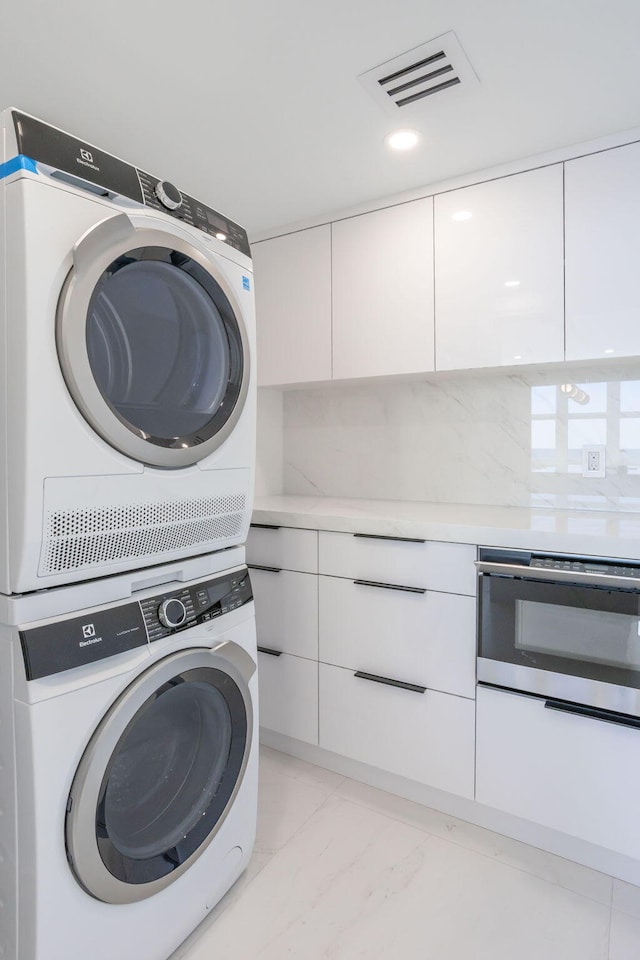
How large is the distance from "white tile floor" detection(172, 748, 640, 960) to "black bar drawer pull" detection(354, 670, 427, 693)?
44 cm

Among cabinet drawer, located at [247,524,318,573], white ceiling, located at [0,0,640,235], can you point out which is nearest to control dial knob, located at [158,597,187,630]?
cabinet drawer, located at [247,524,318,573]

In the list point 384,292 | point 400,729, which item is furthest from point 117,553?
point 384,292

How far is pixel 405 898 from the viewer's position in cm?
149

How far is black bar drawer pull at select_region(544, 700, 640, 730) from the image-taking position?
145cm

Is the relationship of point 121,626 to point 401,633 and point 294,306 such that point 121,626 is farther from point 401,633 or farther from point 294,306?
point 294,306

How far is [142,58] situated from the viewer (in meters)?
1.40

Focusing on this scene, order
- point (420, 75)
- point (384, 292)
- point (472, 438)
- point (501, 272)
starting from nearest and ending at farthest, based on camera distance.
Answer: point (420, 75) → point (501, 272) → point (384, 292) → point (472, 438)

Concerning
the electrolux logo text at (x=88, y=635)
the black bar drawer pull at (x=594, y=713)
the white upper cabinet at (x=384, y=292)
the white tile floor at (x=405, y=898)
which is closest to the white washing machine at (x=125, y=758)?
the electrolux logo text at (x=88, y=635)

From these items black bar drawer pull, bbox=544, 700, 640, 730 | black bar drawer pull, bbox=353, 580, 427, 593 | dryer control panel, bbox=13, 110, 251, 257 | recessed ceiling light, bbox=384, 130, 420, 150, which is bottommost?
black bar drawer pull, bbox=544, 700, 640, 730

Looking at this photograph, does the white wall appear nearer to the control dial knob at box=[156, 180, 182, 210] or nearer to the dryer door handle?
the control dial knob at box=[156, 180, 182, 210]

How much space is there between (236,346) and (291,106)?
80cm

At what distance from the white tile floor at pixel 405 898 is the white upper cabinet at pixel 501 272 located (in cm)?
160

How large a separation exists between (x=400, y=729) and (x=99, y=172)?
1.79 m

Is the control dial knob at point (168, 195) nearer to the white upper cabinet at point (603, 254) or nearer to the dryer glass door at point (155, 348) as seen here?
the dryer glass door at point (155, 348)
